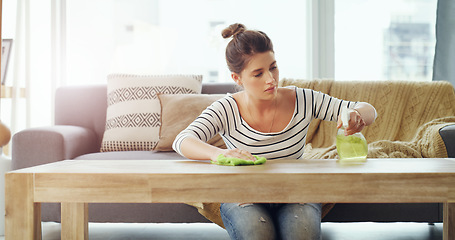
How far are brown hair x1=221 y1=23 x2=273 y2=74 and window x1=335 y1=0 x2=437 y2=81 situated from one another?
78.7 inches

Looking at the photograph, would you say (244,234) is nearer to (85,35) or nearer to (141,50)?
(141,50)

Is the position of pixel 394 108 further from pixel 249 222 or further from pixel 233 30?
pixel 249 222

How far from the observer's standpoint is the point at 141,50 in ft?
11.3

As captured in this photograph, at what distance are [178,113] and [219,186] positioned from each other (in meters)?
1.29

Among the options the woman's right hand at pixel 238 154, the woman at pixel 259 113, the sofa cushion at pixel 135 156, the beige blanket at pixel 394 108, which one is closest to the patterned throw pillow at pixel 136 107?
the sofa cushion at pixel 135 156

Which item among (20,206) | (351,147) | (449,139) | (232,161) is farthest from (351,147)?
(20,206)

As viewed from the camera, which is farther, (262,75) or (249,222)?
(262,75)

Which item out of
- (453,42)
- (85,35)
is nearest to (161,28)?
(85,35)

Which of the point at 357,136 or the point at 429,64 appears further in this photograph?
the point at 429,64

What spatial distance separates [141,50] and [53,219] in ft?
5.72

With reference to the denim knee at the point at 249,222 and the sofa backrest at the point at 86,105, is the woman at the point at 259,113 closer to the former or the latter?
the denim knee at the point at 249,222

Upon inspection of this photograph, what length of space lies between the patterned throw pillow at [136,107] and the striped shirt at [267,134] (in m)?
0.95

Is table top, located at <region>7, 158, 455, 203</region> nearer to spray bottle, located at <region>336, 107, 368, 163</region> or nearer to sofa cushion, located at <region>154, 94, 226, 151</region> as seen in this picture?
spray bottle, located at <region>336, 107, 368, 163</region>

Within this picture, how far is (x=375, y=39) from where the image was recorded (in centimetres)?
333
